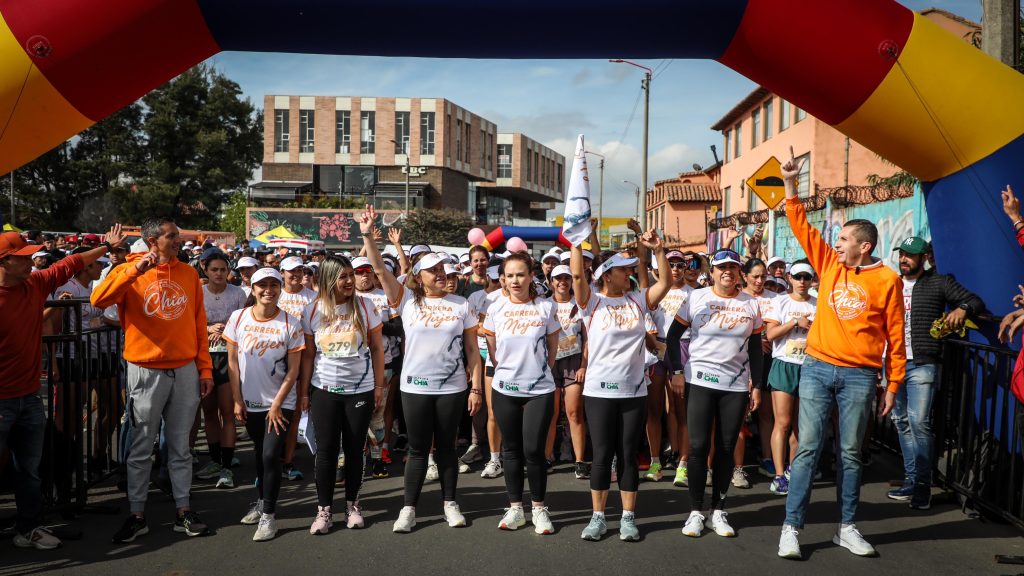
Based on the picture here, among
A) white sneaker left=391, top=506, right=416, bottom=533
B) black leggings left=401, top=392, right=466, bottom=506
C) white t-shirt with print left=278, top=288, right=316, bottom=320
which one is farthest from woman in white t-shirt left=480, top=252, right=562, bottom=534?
white t-shirt with print left=278, top=288, right=316, bottom=320

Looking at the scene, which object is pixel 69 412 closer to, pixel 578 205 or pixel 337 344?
pixel 337 344

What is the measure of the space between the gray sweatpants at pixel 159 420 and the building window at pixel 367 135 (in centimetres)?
6493

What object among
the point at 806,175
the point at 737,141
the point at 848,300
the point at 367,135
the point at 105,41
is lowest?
the point at 848,300

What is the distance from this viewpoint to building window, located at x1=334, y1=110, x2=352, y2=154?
68500 millimetres

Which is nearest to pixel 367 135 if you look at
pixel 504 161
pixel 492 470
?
pixel 504 161

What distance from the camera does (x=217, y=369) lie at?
7.14m

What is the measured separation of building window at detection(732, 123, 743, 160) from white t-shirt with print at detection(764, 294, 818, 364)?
3137cm

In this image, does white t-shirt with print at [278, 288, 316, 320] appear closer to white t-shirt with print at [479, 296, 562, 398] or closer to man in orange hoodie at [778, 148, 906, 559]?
white t-shirt with print at [479, 296, 562, 398]

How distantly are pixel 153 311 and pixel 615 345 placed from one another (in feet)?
10.9

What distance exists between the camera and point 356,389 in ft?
18.2

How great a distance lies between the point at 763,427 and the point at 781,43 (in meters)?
3.64

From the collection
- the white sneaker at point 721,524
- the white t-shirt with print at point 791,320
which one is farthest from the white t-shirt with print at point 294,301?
the white t-shirt with print at point 791,320

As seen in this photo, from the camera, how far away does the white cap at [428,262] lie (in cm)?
568

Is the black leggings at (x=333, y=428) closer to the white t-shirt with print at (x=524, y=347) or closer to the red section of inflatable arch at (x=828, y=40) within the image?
the white t-shirt with print at (x=524, y=347)
